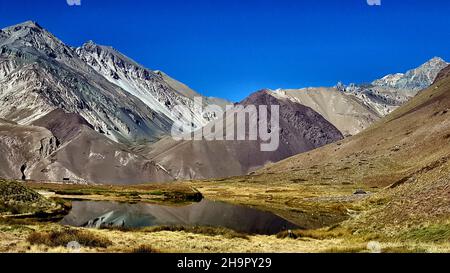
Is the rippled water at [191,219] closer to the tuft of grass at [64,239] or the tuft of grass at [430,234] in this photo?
the tuft of grass at [430,234]

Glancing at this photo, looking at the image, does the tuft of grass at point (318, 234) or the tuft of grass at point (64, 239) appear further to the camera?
the tuft of grass at point (318, 234)

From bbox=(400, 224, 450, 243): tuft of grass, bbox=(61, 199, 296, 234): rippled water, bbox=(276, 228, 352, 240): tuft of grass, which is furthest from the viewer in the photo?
bbox=(61, 199, 296, 234): rippled water

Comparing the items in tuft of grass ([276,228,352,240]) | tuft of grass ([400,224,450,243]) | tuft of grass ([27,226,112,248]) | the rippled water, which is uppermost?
tuft of grass ([400,224,450,243])

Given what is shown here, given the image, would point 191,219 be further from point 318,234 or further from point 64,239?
point 64,239

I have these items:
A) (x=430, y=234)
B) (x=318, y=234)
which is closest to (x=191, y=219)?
(x=318, y=234)

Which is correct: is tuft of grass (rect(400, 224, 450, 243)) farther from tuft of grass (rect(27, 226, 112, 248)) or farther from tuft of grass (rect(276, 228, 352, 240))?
tuft of grass (rect(27, 226, 112, 248))

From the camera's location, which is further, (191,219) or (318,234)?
(191,219)

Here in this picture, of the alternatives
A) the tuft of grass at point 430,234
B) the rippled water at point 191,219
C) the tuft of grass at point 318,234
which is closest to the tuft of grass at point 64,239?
the tuft of grass at point 318,234

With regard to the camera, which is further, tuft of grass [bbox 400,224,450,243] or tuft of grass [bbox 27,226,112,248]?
tuft of grass [bbox 400,224,450,243]

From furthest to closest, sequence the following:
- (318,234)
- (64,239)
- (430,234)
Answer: (318,234) → (430,234) → (64,239)

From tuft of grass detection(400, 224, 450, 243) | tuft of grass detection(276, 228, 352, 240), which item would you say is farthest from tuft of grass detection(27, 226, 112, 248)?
tuft of grass detection(400, 224, 450, 243)
